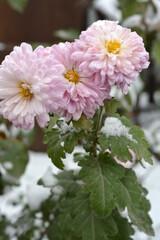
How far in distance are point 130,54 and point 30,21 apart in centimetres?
244

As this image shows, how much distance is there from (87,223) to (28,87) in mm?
459

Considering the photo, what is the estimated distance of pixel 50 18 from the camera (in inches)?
117

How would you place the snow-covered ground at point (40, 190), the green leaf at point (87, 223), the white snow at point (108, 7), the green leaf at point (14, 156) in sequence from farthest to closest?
the white snow at point (108, 7)
the green leaf at point (14, 156)
the snow-covered ground at point (40, 190)
the green leaf at point (87, 223)

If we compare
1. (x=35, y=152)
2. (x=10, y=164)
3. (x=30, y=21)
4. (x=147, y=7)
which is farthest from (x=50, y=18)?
(x=10, y=164)

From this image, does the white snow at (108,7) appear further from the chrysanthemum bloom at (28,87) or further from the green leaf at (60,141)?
the chrysanthemum bloom at (28,87)

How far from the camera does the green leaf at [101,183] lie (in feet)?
2.65

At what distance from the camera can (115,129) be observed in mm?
854

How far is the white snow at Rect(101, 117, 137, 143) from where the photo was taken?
846mm

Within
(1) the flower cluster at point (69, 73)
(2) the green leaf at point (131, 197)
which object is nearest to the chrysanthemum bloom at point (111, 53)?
(1) the flower cluster at point (69, 73)

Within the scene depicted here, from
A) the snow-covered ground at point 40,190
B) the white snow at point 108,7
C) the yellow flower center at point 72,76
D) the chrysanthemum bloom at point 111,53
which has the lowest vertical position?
the snow-covered ground at point 40,190

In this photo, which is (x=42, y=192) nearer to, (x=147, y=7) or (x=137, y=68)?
(x=137, y=68)

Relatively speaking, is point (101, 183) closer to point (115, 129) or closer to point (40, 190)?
point (115, 129)

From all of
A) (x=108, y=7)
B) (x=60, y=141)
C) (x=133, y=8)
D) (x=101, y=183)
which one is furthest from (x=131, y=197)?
(x=108, y=7)

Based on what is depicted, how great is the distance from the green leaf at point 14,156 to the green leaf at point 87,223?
23.8 inches
